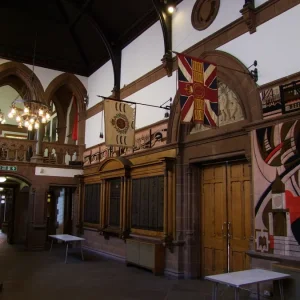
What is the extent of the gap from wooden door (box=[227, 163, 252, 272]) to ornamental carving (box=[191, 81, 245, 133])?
868 mm

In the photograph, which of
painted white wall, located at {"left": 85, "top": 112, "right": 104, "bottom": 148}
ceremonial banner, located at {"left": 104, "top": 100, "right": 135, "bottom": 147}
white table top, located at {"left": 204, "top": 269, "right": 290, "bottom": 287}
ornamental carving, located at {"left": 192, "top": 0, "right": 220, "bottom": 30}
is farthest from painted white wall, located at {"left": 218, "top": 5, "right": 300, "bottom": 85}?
painted white wall, located at {"left": 85, "top": 112, "right": 104, "bottom": 148}

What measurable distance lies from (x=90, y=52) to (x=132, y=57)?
2929mm

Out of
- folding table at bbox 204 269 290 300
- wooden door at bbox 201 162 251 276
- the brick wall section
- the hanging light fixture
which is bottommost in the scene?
the brick wall section

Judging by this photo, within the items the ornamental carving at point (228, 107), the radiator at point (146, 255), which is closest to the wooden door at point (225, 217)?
the ornamental carving at point (228, 107)

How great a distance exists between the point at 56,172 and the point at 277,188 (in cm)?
866

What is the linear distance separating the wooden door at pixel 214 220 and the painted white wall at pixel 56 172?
21.2 feet

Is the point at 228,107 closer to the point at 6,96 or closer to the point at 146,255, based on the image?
the point at 146,255

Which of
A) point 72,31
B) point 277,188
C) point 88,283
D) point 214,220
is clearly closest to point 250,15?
point 277,188

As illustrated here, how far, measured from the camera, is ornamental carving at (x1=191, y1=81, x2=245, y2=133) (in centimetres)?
669

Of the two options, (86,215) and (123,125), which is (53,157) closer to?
(86,215)

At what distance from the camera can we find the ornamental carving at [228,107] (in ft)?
22.0

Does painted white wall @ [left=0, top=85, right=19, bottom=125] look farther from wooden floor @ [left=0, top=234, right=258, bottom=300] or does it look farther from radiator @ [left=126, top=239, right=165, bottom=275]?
radiator @ [left=126, top=239, right=165, bottom=275]

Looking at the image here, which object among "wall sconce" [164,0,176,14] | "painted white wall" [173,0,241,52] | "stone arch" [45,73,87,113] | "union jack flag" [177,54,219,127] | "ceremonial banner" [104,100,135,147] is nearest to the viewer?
→ "union jack flag" [177,54,219,127]

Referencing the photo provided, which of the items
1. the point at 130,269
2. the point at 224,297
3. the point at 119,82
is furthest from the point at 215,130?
the point at 119,82
